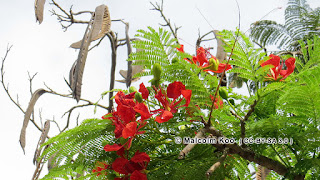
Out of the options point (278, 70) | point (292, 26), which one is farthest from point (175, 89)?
point (292, 26)

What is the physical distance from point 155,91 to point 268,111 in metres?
0.21

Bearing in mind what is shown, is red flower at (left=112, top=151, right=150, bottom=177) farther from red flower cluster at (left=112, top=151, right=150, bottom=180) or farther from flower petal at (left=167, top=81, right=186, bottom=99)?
flower petal at (left=167, top=81, right=186, bottom=99)

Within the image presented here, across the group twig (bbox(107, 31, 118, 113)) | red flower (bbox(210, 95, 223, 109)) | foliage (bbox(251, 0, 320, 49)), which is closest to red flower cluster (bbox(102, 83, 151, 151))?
red flower (bbox(210, 95, 223, 109))

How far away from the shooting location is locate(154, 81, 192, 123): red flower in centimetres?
64

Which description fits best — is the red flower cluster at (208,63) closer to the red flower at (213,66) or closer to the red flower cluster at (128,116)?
the red flower at (213,66)

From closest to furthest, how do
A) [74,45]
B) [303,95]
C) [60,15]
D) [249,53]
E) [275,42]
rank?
[303,95], [249,53], [74,45], [60,15], [275,42]

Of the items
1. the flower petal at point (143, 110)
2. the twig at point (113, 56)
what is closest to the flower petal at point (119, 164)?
the flower petal at point (143, 110)

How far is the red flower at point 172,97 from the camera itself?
639 millimetres

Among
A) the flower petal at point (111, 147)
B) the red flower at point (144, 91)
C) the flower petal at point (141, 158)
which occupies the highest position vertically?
the red flower at point (144, 91)

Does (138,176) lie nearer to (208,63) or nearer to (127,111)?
(127,111)

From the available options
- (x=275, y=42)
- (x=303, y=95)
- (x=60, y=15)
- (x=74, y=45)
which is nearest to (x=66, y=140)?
(x=303, y=95)

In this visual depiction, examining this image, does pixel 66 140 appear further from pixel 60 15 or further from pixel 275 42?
pixel 275 42

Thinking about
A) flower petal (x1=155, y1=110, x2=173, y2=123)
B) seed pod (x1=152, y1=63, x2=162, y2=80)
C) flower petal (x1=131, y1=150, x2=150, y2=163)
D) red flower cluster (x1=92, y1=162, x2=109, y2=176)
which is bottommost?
red flower cluster (x1=92, y1=162, x2=109, y2=176)

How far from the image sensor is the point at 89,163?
764 mm
